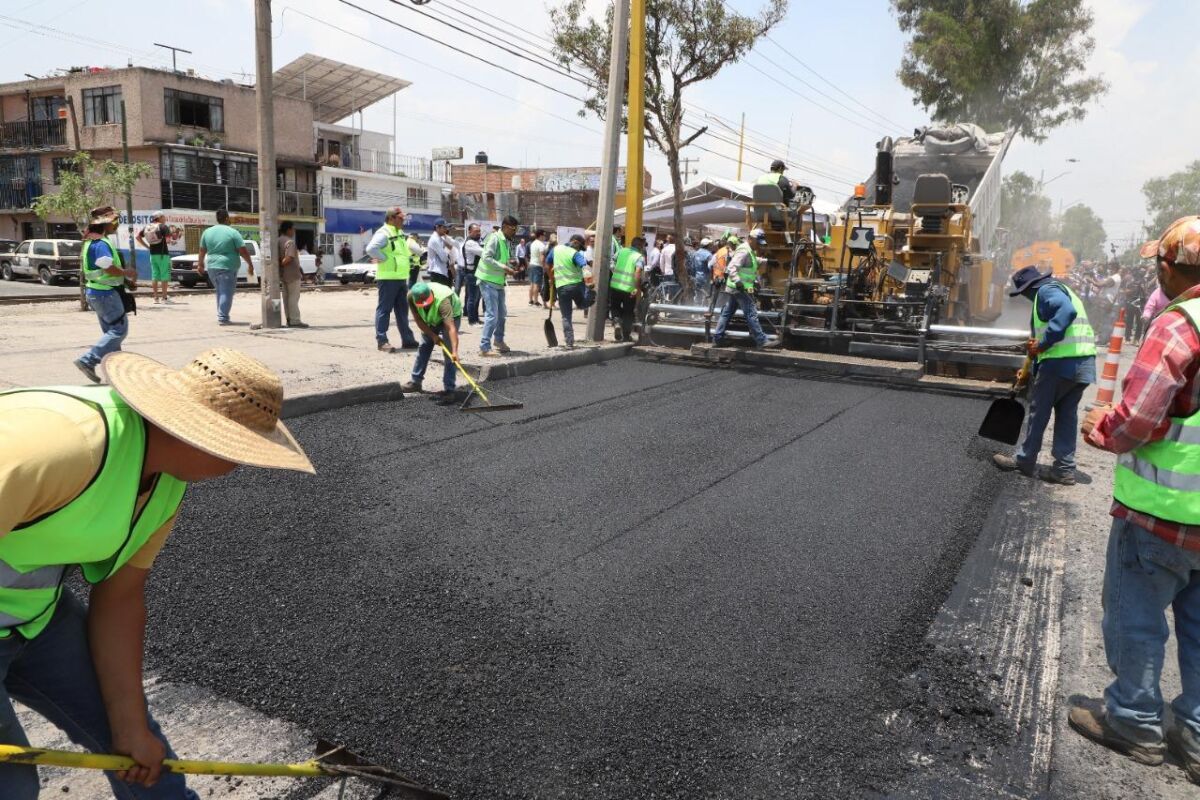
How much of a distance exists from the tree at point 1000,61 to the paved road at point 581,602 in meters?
20.0

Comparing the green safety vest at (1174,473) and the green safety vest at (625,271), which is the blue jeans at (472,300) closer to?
the green safety vest at (625,271)

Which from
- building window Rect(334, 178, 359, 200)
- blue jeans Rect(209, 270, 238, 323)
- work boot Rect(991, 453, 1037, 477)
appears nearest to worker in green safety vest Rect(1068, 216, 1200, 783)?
work boot Rect(991, 453, 1037, 477)

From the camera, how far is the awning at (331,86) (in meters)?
39.2

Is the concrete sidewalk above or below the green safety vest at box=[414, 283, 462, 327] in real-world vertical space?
below

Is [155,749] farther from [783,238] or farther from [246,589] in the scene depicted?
[783,238]

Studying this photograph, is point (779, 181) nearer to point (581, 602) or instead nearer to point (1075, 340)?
point (1075, 340)

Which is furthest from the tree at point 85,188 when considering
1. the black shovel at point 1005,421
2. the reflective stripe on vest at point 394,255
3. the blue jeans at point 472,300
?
the black shovel at point 1005,421

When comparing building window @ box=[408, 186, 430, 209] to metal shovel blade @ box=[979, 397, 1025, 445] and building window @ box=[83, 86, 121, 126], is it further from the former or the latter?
metal shovel blade @ box=[979, 397, 1025, 445]

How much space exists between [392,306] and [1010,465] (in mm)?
6650

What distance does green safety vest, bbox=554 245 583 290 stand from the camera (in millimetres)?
10102

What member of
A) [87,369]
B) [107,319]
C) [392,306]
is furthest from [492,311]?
[87,369]

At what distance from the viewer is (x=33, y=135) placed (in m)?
35.7

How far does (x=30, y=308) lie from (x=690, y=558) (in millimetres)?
14161

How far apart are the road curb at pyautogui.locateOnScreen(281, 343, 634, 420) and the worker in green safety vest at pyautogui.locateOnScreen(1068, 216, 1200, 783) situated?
5.23 metres
